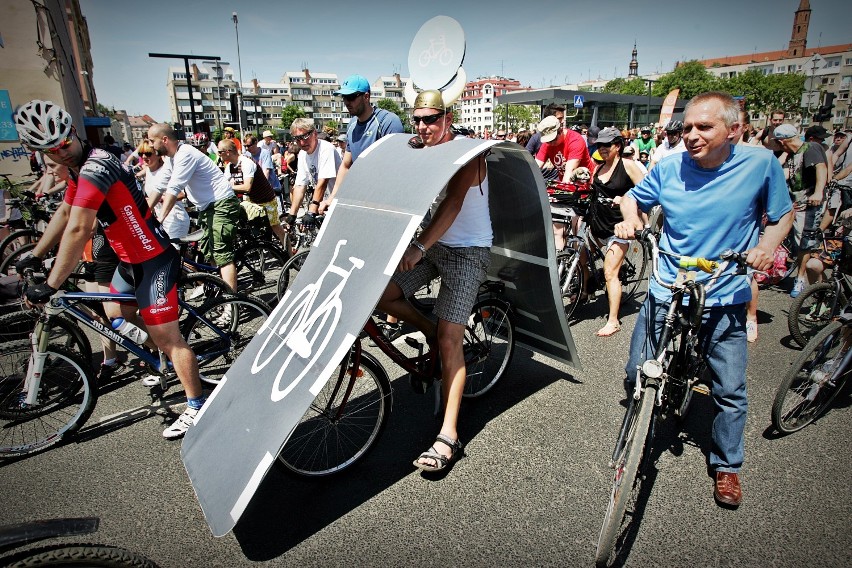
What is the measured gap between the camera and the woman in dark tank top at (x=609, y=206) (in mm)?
5039

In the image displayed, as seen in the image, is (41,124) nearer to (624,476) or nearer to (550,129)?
(624,476)

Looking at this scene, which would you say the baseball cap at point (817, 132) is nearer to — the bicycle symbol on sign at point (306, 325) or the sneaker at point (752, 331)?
the sneaker at point (752, 331)

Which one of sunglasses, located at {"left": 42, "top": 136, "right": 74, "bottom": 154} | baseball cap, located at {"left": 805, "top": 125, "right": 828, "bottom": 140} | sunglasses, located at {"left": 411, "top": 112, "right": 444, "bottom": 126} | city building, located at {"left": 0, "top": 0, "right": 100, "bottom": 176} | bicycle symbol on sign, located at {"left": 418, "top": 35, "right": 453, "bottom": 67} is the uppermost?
city building, located at {"left": 0, "top": 0, "right": 100, "bottom": 176}

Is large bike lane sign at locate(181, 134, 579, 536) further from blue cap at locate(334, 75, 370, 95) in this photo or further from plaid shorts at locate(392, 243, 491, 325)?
blue cap at locate(334, 75, 370, 95)

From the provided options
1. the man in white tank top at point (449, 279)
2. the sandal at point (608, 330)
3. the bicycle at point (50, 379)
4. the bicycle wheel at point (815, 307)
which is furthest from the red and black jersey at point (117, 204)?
the bicycle wheel at point (815, 307)

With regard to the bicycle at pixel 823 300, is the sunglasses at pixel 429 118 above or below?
above

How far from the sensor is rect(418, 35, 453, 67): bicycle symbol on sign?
3154 mm

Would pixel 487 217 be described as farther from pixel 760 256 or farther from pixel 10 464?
pixel 10 464

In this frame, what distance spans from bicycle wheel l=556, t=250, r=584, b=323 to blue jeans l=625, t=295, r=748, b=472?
234 centimetres

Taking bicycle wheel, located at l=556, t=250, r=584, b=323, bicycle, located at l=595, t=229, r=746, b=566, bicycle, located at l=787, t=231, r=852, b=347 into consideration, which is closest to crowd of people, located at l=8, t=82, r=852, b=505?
bicycle, located at l=595, t=229, r=746, b=566

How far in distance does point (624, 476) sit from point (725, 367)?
0.99m

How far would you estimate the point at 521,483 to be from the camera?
9.15 ft

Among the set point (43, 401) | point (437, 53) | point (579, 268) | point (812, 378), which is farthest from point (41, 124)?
point (812, 378)

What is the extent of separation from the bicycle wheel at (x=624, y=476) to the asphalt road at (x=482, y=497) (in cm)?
21
